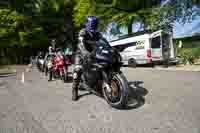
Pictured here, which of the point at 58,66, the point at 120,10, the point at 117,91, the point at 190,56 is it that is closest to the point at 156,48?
the point at 190,56

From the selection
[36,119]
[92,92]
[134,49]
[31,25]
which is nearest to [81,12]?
[31,25]

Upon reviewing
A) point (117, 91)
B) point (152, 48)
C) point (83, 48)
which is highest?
point (152, 48)

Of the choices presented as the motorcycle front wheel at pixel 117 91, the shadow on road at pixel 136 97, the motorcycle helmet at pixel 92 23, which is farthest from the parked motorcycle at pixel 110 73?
the motorcycle helmet at pixel 92 23

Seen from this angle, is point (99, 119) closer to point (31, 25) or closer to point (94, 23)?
point (94, 23)

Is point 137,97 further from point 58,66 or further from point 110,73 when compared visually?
point 58,66

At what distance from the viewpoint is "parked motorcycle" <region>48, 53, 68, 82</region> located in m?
9.69

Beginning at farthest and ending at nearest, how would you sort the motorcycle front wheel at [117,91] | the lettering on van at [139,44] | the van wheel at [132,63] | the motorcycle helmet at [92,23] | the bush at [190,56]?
the van wheel at [132,63] < the lettering on van at [139,44] < the bush at [190,56] < the motorcycle helmet at [92,23] < the motorcycle front wheel at [117,91]

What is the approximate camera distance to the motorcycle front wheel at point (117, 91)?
512 centimetres

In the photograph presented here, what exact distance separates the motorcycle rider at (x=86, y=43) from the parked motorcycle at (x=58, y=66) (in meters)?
3.31

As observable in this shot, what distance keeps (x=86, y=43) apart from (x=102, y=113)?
1.68 meters

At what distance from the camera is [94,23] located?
19.9ft

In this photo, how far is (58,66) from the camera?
984 cm

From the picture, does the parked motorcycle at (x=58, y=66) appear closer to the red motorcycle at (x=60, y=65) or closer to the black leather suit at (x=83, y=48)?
the red motorcycle at (x=60, y=65)

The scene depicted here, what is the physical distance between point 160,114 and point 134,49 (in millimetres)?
14775
